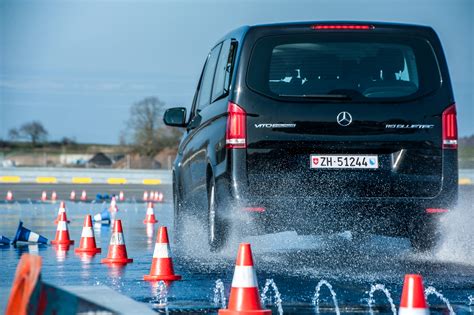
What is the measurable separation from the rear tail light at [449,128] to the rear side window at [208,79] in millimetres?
2674

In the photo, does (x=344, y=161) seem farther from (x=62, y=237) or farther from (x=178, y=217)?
(x=62, y=237)

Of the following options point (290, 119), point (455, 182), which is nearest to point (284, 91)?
point (290, 119)

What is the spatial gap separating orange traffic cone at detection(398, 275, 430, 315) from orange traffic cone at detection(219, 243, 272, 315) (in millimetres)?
1403

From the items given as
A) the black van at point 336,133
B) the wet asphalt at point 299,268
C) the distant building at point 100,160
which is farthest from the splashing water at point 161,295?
the distant building at point 100,160

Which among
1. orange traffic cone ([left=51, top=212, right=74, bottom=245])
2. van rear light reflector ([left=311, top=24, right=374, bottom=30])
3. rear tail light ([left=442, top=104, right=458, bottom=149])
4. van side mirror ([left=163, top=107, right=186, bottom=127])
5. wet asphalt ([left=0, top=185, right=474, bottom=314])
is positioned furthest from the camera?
orange traffic cone ([left=51, top=212, right=74, bottom=245])

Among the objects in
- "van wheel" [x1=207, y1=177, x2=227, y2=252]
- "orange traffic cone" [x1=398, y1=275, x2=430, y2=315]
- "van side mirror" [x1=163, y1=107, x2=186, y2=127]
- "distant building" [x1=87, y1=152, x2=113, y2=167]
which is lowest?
"orange traffic cone" [x1=398, y1=275, x2=430, y2=315]

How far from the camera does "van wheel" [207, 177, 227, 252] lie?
11.1 m

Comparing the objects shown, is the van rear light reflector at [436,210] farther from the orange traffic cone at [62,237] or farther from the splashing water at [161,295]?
the orange traffic cone at [62,237]

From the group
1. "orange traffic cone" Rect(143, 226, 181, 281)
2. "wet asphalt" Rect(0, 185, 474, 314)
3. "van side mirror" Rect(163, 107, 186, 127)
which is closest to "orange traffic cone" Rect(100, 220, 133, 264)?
"wet asphalt" Rect(0, 185, 474, 314)

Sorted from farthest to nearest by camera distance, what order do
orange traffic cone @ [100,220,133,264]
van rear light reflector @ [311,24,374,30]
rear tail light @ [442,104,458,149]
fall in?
orange traffic cone @ [100,220,133,264] → van rear light reflector @ [311,24,374,30] → rear tail light @ [442,104,458,149]

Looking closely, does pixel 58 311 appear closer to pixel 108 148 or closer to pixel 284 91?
pixel 284 91

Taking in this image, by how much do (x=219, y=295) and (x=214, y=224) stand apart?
2567 millimetres

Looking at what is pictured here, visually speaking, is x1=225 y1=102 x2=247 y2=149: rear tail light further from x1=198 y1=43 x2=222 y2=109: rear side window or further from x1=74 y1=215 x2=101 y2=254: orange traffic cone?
x1=74 y1=215 x2=101 y2=254: orange traffic cone

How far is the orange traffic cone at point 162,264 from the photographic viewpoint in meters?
10.0
